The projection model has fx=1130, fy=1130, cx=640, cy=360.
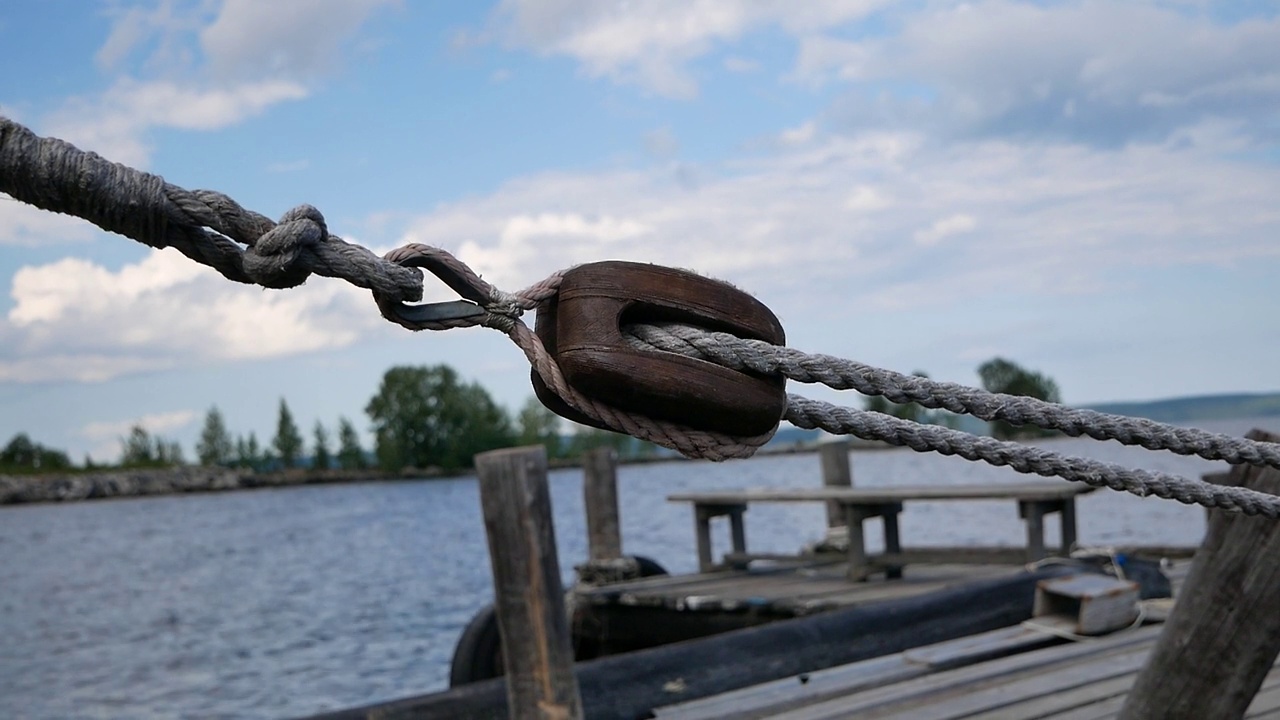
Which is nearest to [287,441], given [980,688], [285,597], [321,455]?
[321,455]

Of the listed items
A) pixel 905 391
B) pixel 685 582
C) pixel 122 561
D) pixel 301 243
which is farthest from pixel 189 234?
pixel 122 561

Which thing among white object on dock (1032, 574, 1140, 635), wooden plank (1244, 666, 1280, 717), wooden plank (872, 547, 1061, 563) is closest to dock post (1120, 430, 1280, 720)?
wooden plank (1244, 666, 1280, 717)

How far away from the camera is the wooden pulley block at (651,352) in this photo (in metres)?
1.46

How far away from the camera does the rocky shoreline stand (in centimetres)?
8819

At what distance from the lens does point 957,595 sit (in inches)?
232

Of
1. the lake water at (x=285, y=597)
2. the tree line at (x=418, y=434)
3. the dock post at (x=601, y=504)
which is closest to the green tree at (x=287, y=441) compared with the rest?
the tree line at (x=418, y=434)

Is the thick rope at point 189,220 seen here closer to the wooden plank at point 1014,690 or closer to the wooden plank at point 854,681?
the wooden plank at point 1014,690

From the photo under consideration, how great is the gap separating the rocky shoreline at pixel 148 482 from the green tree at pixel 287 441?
1.29m

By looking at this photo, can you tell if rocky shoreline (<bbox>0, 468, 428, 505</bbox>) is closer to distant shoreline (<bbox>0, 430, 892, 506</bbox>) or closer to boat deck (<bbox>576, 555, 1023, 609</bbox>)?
distant shoreline (<bbox>0, 430, 892, 506</bbox>)

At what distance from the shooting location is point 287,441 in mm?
100688

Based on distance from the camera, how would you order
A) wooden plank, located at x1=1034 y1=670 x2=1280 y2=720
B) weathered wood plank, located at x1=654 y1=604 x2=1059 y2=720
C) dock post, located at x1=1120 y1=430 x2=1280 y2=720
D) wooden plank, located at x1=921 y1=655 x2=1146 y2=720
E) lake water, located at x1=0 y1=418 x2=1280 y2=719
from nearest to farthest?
dock post, located at x1=1120 y1=430 x2=1280 y2=720
wooden plank, located at x1=1034 y1=670 x2=1280 y2=720
wooden plank, located at x1=921 y1=655 x2=1146 y2=720
weathered wood plank, located at x1=654 y1=604 x2=1059 y2=720
lake water, located at x1=0 y1=418 x2=1280 y2=719

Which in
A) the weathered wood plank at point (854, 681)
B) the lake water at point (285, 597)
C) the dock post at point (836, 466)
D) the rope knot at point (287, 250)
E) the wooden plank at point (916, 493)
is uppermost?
the rope knot at point (287, 250)

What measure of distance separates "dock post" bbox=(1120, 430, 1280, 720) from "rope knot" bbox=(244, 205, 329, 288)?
2244 mm

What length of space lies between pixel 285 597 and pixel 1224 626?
23704 mm
